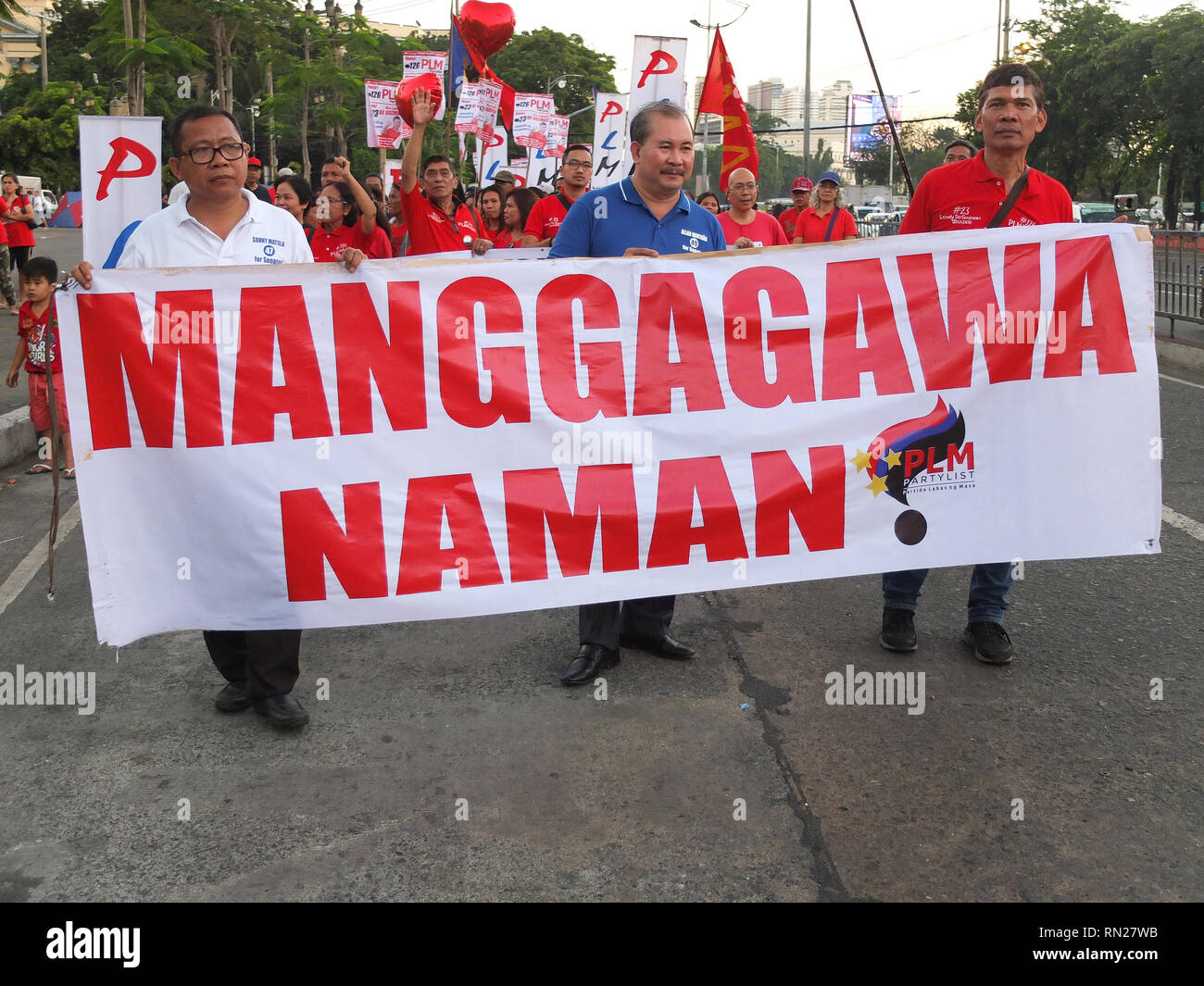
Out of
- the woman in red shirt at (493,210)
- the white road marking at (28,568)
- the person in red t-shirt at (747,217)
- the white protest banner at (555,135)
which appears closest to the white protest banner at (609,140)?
Answer: the woman in red shirt at (493,210)

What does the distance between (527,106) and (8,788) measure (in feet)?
48.5

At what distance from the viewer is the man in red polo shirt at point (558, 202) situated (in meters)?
9.34

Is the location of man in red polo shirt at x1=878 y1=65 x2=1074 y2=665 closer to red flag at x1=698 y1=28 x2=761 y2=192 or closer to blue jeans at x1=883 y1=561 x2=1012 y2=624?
blue jeans at x1=883 y1=561 x2=1012 y2=624

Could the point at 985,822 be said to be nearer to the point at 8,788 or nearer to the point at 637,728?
the point at 637,728

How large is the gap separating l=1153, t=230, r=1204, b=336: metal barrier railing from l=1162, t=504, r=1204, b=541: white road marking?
725cm

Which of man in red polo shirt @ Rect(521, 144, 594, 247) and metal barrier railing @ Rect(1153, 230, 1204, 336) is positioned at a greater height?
man in red polo shirt @ Rect(521, 144, 594, 247)

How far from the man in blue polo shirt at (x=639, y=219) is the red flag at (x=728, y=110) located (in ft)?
17.1

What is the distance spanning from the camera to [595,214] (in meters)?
4.48

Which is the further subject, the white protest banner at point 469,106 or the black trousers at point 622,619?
the white protest banner at point 469,106

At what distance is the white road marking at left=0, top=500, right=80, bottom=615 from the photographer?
5.48 m

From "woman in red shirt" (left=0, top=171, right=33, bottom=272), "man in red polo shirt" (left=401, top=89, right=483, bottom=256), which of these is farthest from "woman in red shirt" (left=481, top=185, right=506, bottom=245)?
"woman in red shirt" (left=0, top=171, right=33, bottom=272)

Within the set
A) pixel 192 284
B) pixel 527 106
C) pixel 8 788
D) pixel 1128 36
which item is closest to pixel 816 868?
pixel 8 788

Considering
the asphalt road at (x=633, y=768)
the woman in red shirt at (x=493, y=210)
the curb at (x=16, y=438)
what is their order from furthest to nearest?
the woman in red shirt at (x=493, y=210), the curb at (x=16, y=438), the asphalt road at (x=633, y=768)

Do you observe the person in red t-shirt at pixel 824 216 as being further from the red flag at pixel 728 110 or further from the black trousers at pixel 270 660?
the black trousers at pixel 270 660
